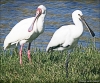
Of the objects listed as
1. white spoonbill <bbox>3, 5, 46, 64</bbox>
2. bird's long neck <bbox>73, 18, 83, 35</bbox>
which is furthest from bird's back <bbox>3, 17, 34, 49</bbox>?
bird's long neck <bbox>73, 18, 83, 35</bbox>

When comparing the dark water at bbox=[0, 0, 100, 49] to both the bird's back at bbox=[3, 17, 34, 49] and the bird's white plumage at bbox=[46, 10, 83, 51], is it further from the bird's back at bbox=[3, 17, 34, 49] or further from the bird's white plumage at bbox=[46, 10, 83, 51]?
the bird's white plumage at bbox=[46, 10, 83, 51]

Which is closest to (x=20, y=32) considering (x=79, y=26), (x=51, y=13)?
(x=79, y=26)

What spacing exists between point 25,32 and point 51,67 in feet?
4.79

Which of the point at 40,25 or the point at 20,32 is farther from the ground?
the point at 40,25

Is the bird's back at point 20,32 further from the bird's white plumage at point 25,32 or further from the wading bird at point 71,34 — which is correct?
the wading bird at point 71,34

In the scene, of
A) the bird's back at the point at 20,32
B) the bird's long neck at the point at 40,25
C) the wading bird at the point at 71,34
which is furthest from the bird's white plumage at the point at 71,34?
the bird's back at the point at 20,32

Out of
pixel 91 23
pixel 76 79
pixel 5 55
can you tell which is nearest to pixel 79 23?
pixel 76 79

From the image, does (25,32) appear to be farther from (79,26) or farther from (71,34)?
(79,26)

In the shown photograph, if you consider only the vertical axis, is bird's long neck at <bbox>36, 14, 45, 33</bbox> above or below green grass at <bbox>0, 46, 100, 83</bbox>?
above

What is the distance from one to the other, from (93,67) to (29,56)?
1586 mm

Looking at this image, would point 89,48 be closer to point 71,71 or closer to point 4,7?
point 71,71

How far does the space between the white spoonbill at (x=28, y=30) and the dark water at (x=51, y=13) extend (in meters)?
4.16

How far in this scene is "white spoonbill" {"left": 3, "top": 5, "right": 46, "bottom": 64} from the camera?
10.3 m

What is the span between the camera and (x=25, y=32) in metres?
10.6
